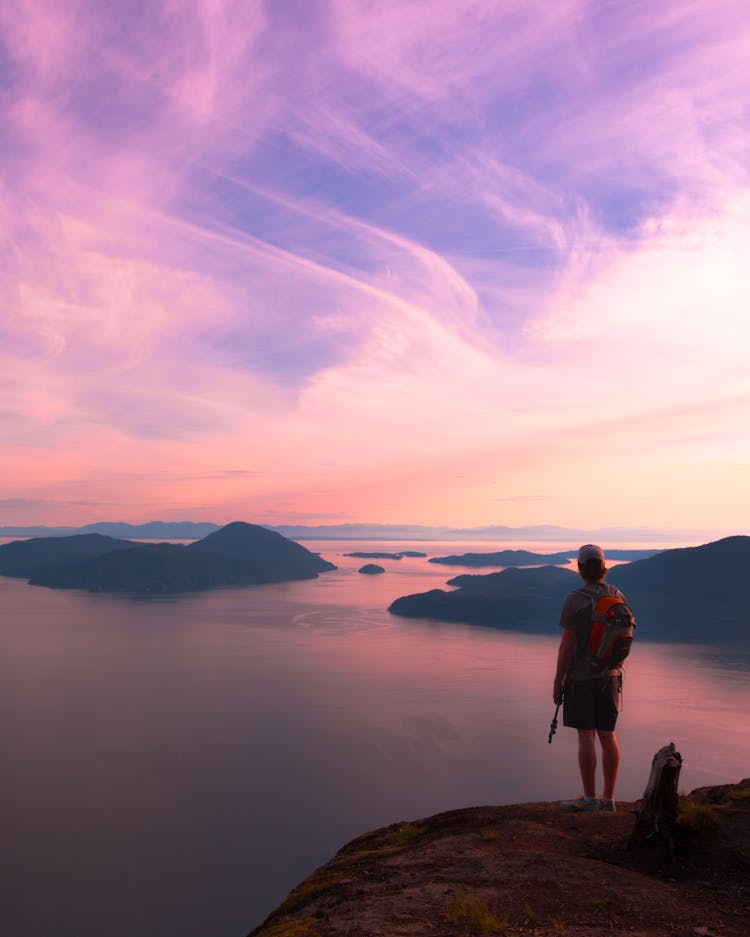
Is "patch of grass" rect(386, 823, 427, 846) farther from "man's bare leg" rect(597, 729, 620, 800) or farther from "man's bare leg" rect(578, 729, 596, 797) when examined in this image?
"man's bare leg" rect(597, 729, 620, 800)

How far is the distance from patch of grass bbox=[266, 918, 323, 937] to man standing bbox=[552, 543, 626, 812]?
455cm

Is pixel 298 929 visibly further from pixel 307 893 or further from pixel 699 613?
pixel 699 613

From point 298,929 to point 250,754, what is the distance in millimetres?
71968

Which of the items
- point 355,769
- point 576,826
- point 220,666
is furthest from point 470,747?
point 576,826

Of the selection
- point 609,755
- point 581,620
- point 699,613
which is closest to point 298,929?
point 609,755

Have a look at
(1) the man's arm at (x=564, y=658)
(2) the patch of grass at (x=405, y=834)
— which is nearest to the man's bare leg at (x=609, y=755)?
(1) the man's arm at (x=564, y=658)

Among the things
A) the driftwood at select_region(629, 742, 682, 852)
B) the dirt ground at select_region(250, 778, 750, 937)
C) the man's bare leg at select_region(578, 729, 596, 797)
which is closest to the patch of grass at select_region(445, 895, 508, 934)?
the dirt ground at select_region(250, 778, 750, 937)

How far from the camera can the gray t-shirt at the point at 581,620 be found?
31.1 ft

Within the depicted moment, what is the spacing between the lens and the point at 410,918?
7281 mm

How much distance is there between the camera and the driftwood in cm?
802

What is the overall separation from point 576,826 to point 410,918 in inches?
148

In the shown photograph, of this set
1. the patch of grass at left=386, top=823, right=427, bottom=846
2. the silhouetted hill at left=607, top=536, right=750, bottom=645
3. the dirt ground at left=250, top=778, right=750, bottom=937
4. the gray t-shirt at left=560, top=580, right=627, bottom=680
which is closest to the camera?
the dirt ground at left=250, top=778, right=750, bottom=937

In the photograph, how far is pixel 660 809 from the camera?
316 inches

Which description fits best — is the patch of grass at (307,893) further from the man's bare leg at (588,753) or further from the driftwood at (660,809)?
the driftwood at (660,809)
